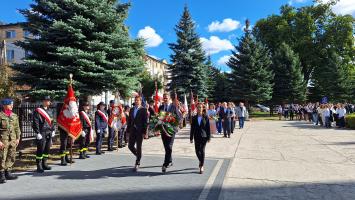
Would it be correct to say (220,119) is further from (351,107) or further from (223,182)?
(351,107)

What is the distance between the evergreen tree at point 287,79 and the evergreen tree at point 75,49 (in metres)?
35.3

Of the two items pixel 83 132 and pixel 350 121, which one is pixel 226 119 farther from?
pixel 350 121

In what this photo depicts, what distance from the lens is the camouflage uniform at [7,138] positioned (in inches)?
316

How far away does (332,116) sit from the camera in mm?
27391

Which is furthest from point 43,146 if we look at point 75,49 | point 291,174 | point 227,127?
point 227,127

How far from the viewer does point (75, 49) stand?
14.5 m

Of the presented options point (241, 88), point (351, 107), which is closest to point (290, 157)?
point (241, 88)

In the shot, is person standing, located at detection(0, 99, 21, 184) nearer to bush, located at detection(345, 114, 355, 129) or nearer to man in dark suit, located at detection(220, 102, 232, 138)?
man in dark suit, located at detection(220, 102, 232, 138)

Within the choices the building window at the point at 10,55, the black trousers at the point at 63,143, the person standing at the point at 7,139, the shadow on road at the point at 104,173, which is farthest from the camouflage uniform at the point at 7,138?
the building window at the point at 10,55

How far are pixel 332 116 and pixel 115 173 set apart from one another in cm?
2245

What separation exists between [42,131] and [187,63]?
1145 inches

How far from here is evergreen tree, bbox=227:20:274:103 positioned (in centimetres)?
4294

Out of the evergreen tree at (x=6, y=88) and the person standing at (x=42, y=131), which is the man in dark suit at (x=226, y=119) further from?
the evergreen tree at (x=6, y=88)

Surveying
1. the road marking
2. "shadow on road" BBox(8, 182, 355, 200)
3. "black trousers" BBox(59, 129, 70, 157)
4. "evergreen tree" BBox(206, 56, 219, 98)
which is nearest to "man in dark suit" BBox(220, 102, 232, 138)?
the road marking
